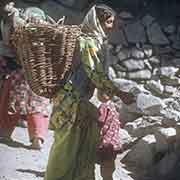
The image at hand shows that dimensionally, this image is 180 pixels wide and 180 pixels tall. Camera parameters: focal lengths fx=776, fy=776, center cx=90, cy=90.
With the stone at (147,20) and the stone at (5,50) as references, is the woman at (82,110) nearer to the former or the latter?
the stone at (5,50)

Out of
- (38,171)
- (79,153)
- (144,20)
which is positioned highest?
(144,20)

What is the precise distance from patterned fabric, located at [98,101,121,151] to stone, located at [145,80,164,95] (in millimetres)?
3047

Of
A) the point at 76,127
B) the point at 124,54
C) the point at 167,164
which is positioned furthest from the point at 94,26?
the point at 124,54

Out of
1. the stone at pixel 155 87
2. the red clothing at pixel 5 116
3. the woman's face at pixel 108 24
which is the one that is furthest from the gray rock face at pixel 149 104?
the woman's face at pixel 108 24

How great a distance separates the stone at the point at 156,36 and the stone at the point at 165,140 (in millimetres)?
2053

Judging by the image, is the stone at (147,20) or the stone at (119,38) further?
the stone at (147,20)

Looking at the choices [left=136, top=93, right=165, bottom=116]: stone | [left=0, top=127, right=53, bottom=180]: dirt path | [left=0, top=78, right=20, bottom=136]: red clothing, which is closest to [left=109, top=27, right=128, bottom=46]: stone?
[left=136, top=93, right=165, bottom=116]: stone

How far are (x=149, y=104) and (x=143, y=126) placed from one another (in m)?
0.47

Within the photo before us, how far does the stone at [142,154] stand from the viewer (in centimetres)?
714

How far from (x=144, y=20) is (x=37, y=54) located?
14.6 ft

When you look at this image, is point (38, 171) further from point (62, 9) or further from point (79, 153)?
point (62, 9)

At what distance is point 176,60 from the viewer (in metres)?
8.98

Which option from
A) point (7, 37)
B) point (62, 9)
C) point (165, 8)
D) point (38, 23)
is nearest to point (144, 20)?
point (165, 8)

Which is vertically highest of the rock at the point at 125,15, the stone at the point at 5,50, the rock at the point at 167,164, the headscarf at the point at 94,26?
the headscarf at the point at 94,26
